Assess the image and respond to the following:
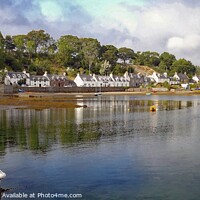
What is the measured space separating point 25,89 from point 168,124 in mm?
105680

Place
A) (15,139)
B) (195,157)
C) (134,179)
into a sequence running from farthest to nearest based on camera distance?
(15,139) → (195,157) → (134,179)

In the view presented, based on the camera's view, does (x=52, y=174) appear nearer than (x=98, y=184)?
No

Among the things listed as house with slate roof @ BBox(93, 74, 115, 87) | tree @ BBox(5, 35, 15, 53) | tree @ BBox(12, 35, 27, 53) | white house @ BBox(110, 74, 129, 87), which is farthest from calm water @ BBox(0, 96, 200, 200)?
tree @ BBox(5, 35, 15, 53)

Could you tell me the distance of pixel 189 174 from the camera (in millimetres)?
20953

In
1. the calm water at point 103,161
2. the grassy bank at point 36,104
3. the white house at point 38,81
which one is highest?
the white house at point 38,81

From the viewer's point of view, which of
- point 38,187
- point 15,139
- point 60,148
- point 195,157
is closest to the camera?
point 38,187

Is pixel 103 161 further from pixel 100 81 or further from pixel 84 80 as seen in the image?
pixel 100 81

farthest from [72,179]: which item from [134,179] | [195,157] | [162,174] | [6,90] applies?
[6,90]

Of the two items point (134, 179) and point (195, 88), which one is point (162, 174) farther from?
point (195, 88)

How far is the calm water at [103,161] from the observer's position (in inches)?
722

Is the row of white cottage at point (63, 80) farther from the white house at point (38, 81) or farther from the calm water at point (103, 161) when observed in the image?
the calm water at point (103, 161)

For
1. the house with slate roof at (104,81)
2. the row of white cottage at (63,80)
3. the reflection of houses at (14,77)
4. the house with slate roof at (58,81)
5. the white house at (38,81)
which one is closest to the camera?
the reflection of houses at (14,77)

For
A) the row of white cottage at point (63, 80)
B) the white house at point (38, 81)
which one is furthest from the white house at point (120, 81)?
the white house at point (38, 81)

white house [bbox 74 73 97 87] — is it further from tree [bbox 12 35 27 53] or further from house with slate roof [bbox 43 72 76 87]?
tree [bbox 12 35 27 53]
